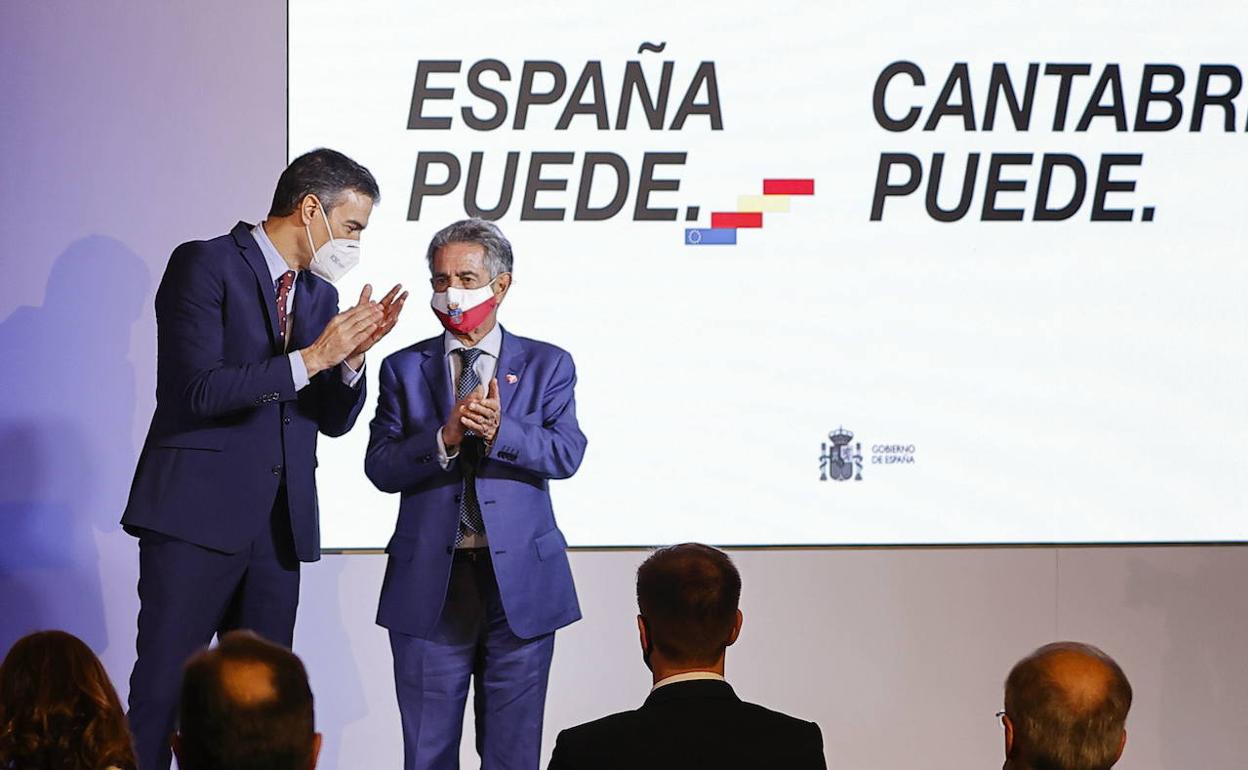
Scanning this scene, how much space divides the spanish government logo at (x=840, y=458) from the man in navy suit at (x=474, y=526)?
1.04m

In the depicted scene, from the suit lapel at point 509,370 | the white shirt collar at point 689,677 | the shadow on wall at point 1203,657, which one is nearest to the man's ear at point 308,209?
the suit lapel at point 509,370

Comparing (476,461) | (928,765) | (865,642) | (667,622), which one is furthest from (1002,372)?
(667,622)

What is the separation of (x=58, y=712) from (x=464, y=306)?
5.61 ft

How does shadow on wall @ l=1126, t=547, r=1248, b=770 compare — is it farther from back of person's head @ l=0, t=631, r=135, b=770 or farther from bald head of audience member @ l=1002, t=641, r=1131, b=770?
back of person's head @ l=0, t=631, r=135, b=770

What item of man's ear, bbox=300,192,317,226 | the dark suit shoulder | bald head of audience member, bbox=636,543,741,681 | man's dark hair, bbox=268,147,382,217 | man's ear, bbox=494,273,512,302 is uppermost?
man's dark hair, bbox=268,147,382,217

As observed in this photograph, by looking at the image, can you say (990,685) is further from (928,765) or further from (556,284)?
(556,284)

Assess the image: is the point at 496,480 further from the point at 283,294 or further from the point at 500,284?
the point at 283,294

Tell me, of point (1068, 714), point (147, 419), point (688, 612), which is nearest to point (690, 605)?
point (688, 612)

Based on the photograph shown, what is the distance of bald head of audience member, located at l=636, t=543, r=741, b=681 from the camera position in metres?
2.28

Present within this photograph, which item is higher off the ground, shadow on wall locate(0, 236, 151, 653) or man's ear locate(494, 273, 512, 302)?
man's ear locate(494, 273, 512, 302)

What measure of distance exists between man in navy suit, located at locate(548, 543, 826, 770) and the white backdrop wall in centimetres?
202

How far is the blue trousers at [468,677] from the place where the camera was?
138 inches

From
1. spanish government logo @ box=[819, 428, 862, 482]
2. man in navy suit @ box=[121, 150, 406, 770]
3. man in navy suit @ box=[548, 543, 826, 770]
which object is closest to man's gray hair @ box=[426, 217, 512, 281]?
man in navy suit @ box=[121, 150, 406, 770]

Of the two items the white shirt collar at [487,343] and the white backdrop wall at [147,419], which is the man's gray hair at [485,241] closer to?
the white shirt collar at [487,343]
